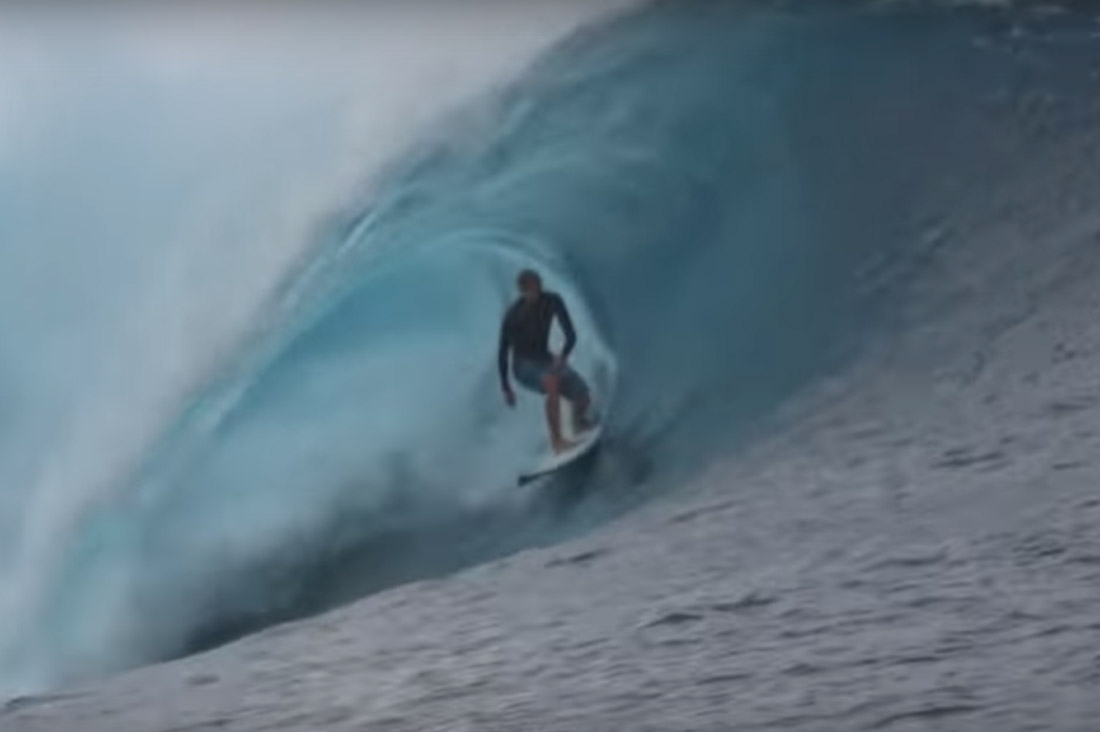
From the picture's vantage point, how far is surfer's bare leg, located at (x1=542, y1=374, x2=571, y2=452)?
9.05m

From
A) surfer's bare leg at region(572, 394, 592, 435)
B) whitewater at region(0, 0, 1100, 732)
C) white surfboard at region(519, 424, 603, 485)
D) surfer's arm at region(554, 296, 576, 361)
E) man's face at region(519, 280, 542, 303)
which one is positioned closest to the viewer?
whitewater at region(0, 0, 1100, 732)

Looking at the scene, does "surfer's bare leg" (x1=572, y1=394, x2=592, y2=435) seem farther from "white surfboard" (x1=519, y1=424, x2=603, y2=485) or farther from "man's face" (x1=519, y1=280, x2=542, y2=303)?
"man's face" (x1=519, y1=280, x2=542, y2=303)

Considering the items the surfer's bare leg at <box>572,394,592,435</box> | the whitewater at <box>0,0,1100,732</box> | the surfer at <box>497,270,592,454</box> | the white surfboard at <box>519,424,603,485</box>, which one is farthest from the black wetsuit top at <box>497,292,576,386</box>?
the white surfboard at <box>519,424,603,485</box>

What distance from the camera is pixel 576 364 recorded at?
9.43 metres

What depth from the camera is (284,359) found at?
450 inches

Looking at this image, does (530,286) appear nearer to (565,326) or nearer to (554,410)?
(565,326)

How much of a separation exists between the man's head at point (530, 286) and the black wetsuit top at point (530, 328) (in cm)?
2

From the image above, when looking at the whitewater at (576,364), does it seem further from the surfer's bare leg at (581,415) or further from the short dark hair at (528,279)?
the short dark hair at (528,279)

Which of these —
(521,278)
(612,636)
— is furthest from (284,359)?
(612,636)

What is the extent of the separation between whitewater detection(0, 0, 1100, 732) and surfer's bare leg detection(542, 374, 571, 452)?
0.65ft

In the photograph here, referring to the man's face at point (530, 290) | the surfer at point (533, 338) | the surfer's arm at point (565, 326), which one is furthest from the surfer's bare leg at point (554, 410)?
the man's face at point (530, 290)

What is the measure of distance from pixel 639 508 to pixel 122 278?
6.84m

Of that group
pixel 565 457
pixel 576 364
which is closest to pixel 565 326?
pixel 576 364

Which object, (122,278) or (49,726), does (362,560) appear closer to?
(49,726)
